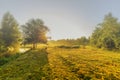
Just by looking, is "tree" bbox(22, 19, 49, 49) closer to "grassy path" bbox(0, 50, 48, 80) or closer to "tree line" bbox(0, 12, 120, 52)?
"tree line" bbox(0, 12, 120, 52)

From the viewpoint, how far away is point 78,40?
13525 cm

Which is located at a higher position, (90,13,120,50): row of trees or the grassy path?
(90,13,120,50): row of trees

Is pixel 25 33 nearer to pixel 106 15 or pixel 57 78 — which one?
pixel 106 15

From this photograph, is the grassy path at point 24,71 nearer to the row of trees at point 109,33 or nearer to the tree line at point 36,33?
the tree line at point 36,33

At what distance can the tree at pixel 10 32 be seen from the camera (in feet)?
204

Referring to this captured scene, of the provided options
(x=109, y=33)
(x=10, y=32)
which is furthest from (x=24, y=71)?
(x=109, y=33)

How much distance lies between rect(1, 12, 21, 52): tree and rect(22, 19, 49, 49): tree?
900 inches

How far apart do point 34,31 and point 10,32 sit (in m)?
26.3

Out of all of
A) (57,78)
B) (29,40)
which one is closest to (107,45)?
(29,40)

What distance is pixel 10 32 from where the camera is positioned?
6350cm

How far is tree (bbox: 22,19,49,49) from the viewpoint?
3474 inches

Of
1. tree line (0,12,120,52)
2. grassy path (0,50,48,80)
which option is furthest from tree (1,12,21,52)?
grassy path (0,50,48,80)

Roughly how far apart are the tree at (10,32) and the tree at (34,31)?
75.0 feet

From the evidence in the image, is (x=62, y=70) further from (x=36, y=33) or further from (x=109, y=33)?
(x=36, y=33)
